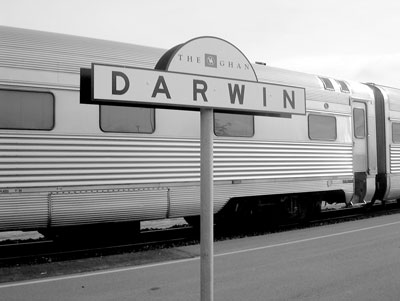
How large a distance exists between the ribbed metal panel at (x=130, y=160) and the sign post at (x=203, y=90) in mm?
4300

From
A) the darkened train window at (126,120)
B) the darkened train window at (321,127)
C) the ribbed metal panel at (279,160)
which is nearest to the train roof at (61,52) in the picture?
the darkened train window at (126,120)

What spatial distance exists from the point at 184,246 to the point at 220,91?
528cm

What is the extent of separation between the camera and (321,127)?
995 cm

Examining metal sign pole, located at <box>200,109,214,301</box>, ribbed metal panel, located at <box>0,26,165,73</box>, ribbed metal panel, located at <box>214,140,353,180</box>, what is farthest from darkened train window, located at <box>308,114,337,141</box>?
metal sign pole, located at <box>200,109,214,301</box>

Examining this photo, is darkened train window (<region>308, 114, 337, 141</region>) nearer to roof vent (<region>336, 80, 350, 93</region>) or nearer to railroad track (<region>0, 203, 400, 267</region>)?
roof vent (<region>336, 80, 350, 93</region>)

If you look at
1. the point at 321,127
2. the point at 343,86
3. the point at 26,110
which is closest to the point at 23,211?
the point at 26,110

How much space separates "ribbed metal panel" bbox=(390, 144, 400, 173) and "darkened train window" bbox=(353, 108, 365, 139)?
1.08 metres

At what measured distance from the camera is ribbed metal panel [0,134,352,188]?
21.0ft

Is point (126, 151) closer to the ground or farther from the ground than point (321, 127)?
closer to the ground

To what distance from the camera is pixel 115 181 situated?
7070 mm

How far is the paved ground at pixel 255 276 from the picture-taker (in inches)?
189

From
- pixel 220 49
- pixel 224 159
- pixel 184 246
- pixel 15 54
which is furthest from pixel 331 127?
pixel 220 49

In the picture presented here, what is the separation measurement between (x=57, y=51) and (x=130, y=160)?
191cm

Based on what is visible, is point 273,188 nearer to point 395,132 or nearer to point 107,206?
point 107,206
